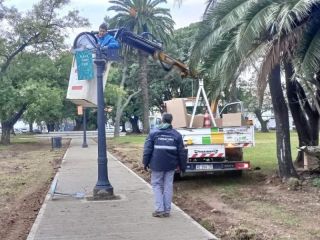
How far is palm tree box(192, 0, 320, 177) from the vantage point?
1099cm

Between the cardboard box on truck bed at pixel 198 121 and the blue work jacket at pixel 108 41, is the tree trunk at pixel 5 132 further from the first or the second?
the blue work jacket at pixel 108 41

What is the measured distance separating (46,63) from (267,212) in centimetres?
3363

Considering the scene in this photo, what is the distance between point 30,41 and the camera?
39.3 metres

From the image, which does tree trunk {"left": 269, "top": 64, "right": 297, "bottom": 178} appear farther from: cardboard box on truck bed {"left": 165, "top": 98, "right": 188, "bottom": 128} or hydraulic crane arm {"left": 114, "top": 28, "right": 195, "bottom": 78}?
hydraulic crane arm {"left": 114, "top": 28, "right": 195, "bottom": 78}

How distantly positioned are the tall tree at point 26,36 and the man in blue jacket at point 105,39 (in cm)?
2641

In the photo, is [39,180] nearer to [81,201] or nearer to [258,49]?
[81,201]

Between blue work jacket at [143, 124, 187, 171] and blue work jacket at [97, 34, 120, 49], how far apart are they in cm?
312

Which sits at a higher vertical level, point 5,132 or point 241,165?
point 5,132

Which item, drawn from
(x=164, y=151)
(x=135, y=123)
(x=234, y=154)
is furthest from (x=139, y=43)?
(x=135, y=123)

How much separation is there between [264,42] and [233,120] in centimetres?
244

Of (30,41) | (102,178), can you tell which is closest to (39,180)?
(102,178)

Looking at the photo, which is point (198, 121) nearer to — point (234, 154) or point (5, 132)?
point (234, 154)

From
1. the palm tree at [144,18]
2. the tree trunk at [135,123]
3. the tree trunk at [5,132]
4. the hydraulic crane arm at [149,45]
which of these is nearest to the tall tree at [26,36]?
the tree trunk at [5,132]

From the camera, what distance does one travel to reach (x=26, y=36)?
38.8 metres
